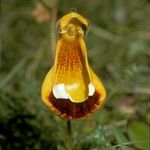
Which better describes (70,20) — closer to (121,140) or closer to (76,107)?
(76,107)

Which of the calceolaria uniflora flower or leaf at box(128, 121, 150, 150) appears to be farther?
leaf at box(128, 121, 150, 150)

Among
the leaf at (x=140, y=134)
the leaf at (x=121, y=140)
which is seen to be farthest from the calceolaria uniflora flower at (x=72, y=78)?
the leaf at (x=140, y=134)

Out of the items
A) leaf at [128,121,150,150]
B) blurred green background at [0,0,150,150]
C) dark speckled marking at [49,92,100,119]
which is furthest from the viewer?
blurred green background at [0,0,150,150]

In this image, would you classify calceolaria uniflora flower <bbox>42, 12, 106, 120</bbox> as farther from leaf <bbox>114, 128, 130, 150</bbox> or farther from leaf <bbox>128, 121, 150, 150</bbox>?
leaf <bbox>128, 121, 150, 150</bbox>

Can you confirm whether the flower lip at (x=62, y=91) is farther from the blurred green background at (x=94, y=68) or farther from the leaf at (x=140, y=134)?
the leaf at (x=140, y=134)

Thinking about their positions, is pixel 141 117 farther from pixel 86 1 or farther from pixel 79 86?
pixel 86 1

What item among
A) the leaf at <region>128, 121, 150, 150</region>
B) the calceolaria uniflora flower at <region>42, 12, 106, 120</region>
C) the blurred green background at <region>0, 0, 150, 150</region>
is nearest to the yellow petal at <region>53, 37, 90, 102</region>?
the calceolaria uniflora flower at <region>42, 12, 106, 120</region>

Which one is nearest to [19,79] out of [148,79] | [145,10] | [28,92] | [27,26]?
[28,92]
